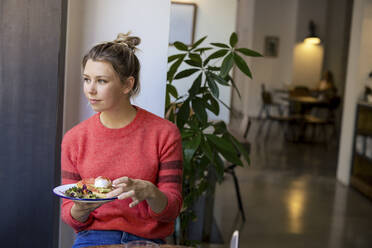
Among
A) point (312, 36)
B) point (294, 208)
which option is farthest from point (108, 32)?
point (312, 36)

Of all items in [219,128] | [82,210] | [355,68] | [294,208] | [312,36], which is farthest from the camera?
[312,36]

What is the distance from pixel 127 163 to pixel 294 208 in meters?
3.54

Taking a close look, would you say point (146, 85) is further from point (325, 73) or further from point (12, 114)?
point (325, 73)

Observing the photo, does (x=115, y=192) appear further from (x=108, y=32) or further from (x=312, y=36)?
(x=312, y=36)

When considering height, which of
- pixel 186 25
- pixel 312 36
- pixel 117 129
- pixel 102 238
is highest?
pixel 312 36

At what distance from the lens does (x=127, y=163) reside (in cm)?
167

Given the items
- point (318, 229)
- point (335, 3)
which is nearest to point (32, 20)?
point (318, 229)

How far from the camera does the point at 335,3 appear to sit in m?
12.5

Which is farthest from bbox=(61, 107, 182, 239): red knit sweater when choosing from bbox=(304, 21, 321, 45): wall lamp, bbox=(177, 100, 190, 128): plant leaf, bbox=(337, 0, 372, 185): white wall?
bbox=(304, 21, 321, 45): wall lamp

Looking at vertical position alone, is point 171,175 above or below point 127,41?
below

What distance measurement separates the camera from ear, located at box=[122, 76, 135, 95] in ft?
5.47

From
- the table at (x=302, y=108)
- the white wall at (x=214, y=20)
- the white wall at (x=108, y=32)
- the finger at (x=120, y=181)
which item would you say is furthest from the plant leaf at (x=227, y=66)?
the table at (x=302, y=108)

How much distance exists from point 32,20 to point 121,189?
83cm

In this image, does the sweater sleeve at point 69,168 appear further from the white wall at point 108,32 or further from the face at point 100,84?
the white wall at point 108,32
